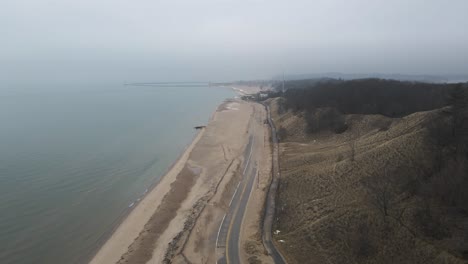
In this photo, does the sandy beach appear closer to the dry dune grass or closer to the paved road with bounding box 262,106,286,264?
the paved road with bounding box 262,106,286,264

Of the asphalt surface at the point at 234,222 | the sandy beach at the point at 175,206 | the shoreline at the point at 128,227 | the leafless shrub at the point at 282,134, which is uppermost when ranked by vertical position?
the leafless shrub at the point at 282,134

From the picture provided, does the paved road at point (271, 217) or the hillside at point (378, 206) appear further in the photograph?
the paved road at point (271, 217)

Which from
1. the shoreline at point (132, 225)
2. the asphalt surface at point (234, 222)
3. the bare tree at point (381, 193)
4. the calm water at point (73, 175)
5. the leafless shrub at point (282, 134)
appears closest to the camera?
the bare tree at point (381, 193)

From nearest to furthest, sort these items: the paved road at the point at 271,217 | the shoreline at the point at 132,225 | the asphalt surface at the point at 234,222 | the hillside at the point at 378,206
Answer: the hillside at the point at 378,206
the paved road at the point at 271,217
the asphalt surface at the point at 234,222
the shoreline at the point at 132,225

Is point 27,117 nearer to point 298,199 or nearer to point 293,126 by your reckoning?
point 293,126

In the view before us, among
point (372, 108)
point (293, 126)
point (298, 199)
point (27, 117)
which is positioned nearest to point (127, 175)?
point (298, 199)

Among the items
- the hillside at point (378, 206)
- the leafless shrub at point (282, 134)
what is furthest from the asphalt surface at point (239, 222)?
the leafless shrub at point (282, 134)

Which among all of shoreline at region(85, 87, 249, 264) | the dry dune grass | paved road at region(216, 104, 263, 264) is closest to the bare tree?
the dry dune grass

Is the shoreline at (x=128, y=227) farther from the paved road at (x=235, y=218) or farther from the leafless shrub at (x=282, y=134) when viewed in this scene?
the leafless shrub at (x=282, y=134)
